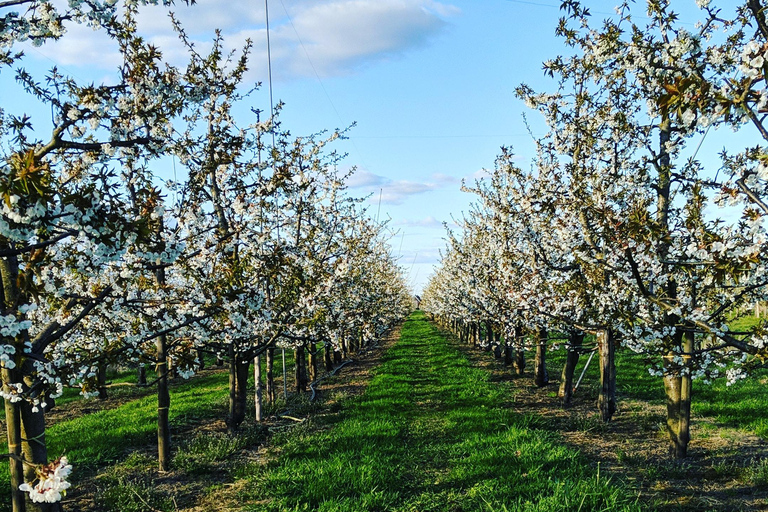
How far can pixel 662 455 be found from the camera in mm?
8641

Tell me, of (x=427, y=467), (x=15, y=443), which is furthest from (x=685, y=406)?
(x=15, y=443)

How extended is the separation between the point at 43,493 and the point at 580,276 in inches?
371

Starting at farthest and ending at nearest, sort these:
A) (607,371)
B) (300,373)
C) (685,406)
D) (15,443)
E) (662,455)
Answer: (300,373)
(607,371)
(662,455)
(685,406)
(15,443)

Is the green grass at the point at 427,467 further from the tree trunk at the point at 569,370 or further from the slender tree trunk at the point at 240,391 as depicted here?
the tree trunk at the point at 569,370

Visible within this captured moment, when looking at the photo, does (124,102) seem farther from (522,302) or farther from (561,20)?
(522,302)

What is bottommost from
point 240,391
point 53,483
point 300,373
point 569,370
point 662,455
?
point 662,455

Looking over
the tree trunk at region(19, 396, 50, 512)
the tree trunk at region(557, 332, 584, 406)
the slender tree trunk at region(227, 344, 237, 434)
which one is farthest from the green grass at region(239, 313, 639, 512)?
the tree trunk at region(19, 396, 50, 512)

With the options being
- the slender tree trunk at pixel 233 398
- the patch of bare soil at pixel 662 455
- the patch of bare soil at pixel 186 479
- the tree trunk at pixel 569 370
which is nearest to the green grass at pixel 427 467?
the patch of bare soil at pixel 186 479

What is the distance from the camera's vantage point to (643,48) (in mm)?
6980

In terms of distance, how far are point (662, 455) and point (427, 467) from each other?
4.27 metres

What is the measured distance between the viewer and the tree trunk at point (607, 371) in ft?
34.3

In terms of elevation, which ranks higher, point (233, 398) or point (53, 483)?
point (53, 483)

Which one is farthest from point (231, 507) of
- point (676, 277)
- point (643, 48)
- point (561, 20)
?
point (643, 48)

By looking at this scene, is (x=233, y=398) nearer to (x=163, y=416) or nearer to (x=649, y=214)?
(x=163, y=416)
